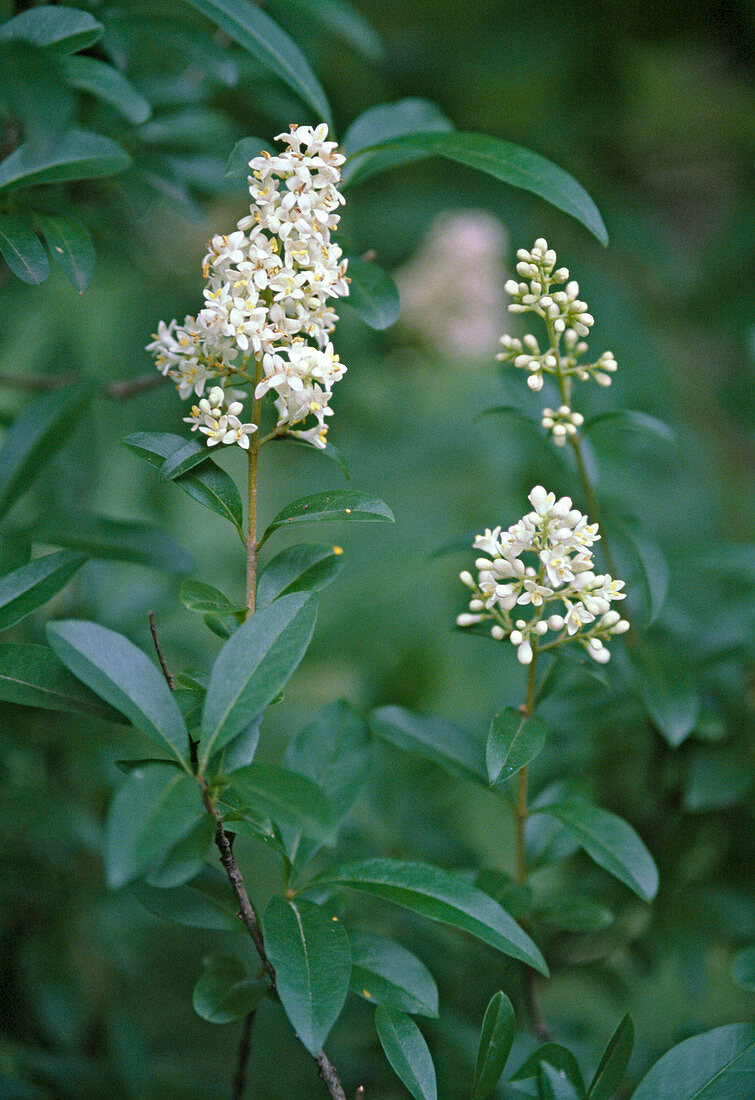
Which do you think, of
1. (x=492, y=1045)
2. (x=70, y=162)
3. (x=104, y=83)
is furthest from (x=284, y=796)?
(x=104, y=83)

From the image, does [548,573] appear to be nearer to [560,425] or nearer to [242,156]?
[560,425]

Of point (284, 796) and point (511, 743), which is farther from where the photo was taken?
point (511, 743)

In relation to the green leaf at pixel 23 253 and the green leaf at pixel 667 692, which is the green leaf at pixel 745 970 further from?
the green leaf at pixel 23 253

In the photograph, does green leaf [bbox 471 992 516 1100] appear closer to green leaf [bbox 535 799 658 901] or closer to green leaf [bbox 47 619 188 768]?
green leaf [bbox 535 799 658 901]

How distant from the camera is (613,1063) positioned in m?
0.71

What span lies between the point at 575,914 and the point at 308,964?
39 cm

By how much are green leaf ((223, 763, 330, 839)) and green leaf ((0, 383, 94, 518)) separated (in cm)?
35

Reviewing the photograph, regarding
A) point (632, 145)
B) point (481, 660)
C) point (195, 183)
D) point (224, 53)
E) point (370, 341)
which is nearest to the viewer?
point (224, 53)

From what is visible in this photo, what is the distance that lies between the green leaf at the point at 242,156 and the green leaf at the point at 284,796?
0.45m

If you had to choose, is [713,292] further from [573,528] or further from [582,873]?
[573,528]

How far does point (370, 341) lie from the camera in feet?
5.91

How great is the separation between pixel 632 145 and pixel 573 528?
2240mm

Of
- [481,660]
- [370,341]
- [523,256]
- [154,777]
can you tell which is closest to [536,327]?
[370,341]

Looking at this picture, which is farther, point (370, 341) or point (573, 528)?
point (370, 341)
